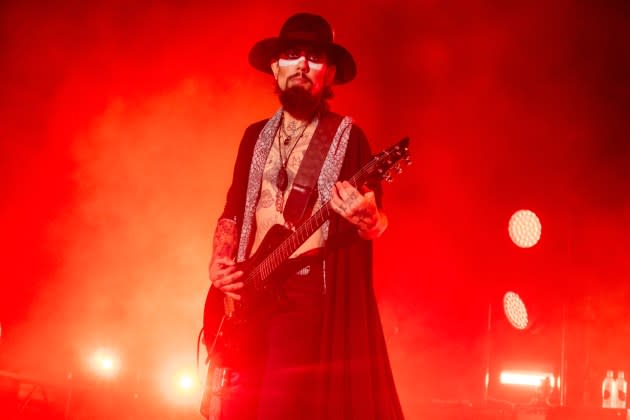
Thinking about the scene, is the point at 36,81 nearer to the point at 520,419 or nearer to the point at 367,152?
the point at 367,152

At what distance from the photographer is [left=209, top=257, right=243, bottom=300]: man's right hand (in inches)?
97.7

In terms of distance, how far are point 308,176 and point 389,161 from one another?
0.42 meters

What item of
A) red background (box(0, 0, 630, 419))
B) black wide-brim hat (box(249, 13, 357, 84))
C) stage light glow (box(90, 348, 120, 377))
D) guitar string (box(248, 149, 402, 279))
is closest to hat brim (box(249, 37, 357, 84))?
black wide-brim hat (box(249, 13, 357, 84))

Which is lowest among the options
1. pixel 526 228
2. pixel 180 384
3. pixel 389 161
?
pixel 180 384

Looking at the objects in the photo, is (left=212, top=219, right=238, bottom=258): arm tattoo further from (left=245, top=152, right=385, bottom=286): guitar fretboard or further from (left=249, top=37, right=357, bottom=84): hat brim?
(left=249, top=37, right=357, bottom=84): hat brim

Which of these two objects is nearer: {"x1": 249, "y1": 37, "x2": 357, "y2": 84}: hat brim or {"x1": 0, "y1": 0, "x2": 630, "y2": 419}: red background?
{"x1": 249, "y1": 37, "x2": 357, "y2": 84}: hat brim

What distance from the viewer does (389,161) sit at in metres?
2.33

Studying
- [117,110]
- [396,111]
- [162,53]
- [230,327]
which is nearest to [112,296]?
[117,110]

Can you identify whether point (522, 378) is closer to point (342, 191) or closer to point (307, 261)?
point (307, 261)

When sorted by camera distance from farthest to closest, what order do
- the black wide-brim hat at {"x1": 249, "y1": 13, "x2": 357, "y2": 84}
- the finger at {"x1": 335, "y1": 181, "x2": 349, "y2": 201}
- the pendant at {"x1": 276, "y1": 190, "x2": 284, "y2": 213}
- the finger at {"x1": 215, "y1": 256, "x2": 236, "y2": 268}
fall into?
the black wide-brim hat at {"x1": 249, "y1": 13, "x2": 357, "y2": 84}, the pendant at {"x1": 276, "y1": 190, "x2": 284, "y2": 213}, the finger at {"x1": 215, "y1": 256, "x2": 236, "y2": 268}, the finger at {"x1": 335, "y1": 181, "x2": 349, "y2": 201}

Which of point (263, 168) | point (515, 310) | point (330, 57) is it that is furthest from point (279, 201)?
point (515, 310)

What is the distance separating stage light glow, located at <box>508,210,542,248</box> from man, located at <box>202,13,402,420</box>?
3220mm

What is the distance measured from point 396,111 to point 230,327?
15.7 feet

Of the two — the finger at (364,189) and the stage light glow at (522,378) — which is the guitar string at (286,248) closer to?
the finger at (364,189)
